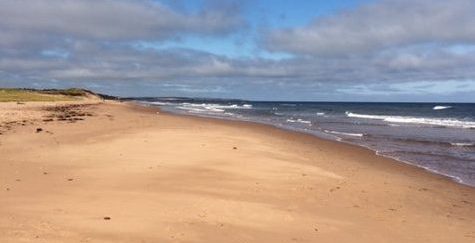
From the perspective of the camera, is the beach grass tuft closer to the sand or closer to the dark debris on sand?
the dark debris on sand

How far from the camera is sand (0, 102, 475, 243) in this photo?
6836 millimetres

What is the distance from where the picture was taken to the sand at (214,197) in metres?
6.84

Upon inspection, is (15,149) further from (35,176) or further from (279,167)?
(279,167)

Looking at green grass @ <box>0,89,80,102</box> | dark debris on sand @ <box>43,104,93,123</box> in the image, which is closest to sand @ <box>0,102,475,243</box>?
dark debris on sand @ <box>43,104,93,123</box>

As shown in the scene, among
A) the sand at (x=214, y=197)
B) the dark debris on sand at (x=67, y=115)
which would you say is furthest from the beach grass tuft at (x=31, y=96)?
the sand at (x=214, y=197)

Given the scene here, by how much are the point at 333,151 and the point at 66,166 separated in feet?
35.6

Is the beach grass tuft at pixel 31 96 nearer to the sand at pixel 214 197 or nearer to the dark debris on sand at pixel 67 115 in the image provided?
the dark debris on sand at pixel 67 115

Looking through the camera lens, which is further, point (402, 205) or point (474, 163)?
point (474, 163)

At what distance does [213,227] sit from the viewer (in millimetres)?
7047

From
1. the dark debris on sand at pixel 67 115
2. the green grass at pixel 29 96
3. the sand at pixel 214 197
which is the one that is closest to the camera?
the sand at pixel 214 197

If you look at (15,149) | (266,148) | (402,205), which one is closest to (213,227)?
(402,205)

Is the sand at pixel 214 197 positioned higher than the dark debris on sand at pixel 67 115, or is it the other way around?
the dark debris on sand at pixel 67 115

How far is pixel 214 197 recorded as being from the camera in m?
9.06

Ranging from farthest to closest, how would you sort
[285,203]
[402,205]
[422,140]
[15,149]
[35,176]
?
[422,140]
[15,149]
[35,176]
[402,205]
[285,203]
